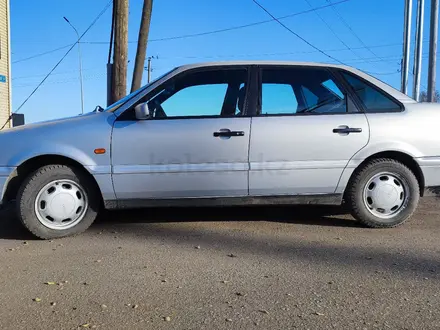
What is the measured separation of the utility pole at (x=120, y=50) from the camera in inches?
348

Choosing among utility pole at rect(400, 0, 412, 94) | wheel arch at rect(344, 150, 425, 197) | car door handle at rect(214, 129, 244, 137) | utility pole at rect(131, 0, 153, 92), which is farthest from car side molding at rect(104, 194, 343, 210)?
utility pole at rect(400, 0, 412, 94)

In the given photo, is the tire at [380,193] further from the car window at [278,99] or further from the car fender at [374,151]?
the car window at [278,99]

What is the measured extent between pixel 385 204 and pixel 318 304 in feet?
7.31

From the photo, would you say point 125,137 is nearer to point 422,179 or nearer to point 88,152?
point 88,152

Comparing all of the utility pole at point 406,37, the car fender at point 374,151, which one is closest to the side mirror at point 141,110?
the car fender at point 374,151

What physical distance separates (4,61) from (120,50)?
9528 mm

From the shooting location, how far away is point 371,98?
483cm

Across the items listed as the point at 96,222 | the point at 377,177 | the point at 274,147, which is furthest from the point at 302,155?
the point at 96,222

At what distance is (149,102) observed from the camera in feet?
15.1

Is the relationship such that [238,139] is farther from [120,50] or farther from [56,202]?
[120,50]

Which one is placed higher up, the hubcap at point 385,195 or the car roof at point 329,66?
the car roof at point 329,66

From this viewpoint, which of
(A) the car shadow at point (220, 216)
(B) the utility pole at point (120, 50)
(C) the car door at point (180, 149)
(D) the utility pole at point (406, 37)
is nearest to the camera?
(C) the car door at point (180, 149)

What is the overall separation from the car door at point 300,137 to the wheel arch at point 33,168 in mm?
1683

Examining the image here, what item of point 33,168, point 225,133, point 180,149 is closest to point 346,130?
point 225,133
